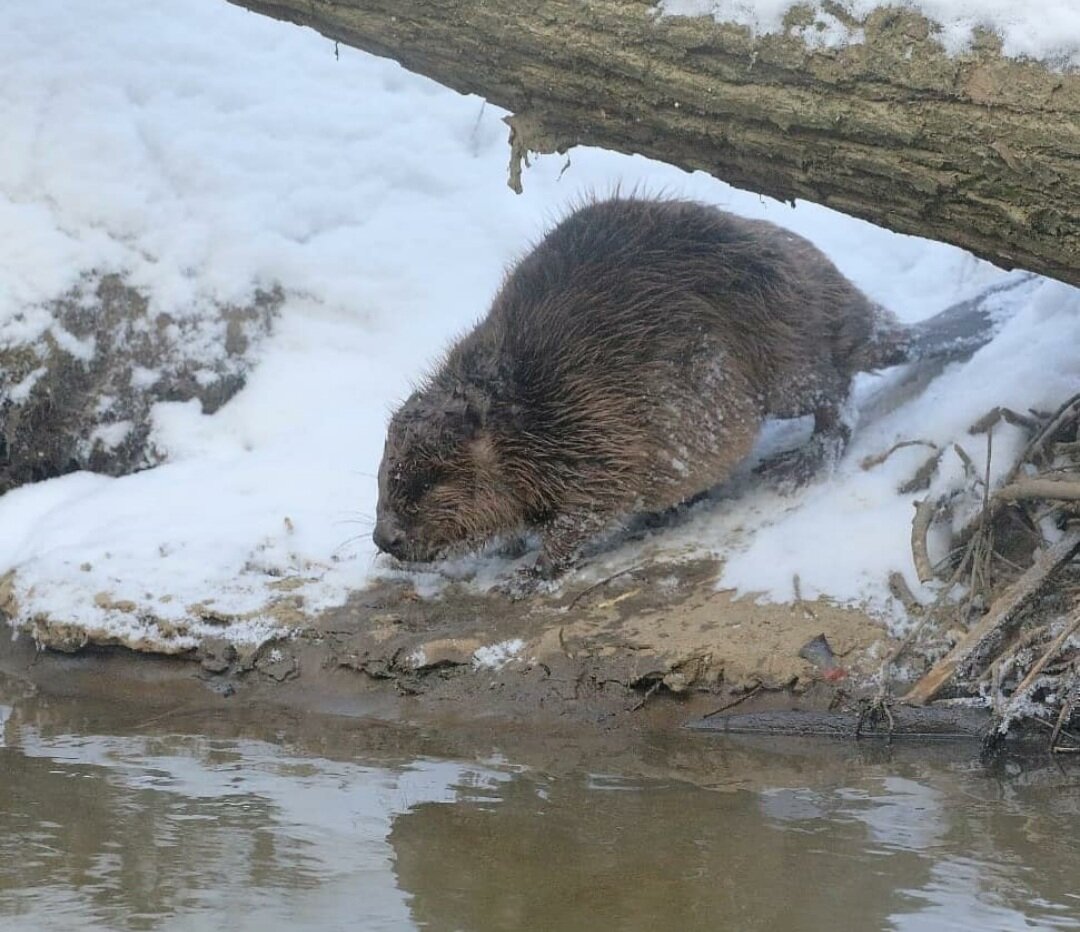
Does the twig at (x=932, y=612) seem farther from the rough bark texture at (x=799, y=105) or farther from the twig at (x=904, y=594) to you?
the rough bark texture at (x=799, y=105)

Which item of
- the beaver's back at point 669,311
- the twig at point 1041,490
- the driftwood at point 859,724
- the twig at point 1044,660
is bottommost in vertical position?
the driftwood at point 859,724

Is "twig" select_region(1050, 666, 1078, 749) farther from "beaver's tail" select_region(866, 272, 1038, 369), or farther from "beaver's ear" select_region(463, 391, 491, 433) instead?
"beaver's ear" select_region(463, 391, 491, 433)

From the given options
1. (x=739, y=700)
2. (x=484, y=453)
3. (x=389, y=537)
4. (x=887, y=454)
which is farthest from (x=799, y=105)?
(x=389, y=537)

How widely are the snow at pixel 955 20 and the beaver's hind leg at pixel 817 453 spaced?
169 centimetres

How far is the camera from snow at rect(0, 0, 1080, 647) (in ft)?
15.2

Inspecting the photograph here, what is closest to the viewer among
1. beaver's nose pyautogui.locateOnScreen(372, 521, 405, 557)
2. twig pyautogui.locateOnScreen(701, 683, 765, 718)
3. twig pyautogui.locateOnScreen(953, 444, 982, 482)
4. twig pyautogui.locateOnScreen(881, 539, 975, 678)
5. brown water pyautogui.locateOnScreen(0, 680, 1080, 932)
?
brown water pyautogui.locateOnScreen(0, 680, 1080, 932)

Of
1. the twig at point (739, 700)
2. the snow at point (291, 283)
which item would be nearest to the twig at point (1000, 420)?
the snow at point (291, 283)

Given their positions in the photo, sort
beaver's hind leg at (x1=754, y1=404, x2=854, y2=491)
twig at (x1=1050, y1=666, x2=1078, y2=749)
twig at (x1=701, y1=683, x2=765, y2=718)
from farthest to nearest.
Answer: beaver's hind leg at (x1=754, y1=404, x2=854, y2=491) < twig at (x1=701, y1=683, x2=765, y2=718) < twig at (x1=1050, y1=666, x2=1078, y2=749)

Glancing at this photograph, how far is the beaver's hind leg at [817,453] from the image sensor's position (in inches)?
189

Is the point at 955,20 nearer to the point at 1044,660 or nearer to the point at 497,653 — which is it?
the point at 1044,660

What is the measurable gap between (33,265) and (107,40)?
1878 millimetres

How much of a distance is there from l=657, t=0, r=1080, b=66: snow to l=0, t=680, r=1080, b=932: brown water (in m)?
1.70

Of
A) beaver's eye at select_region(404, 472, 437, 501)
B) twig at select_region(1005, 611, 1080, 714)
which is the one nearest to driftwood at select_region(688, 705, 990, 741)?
twig at select_region(1005, 611, 1080, 714)

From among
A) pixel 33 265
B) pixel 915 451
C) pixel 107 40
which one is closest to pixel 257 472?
pixel 33 265
